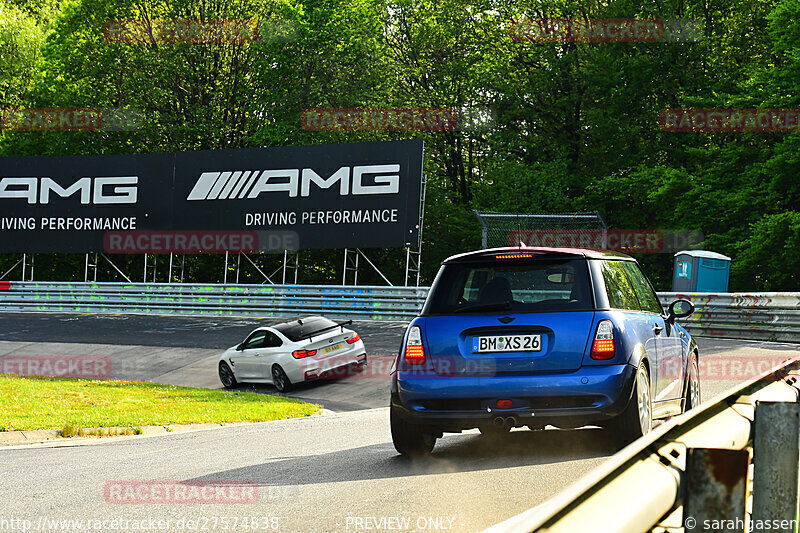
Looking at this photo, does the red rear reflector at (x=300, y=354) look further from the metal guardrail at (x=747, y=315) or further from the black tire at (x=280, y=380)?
the metal guardrail at (x=747, y=315)

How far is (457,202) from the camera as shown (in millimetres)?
48875

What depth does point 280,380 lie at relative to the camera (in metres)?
19.9

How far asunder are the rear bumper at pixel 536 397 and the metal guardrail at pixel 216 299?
2104 centimetres

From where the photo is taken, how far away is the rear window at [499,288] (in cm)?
773

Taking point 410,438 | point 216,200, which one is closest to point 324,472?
point 410,438

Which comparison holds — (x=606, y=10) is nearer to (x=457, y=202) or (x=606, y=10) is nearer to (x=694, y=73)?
(x=694, y=73)

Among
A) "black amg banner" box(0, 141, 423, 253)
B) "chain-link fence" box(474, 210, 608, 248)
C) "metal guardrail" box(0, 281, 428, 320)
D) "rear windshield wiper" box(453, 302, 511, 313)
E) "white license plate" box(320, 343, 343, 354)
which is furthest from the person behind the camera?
"black amg banner" box(0, 141, 423, 253)

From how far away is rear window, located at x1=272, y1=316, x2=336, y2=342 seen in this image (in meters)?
20.1

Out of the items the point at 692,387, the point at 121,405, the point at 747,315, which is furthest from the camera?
the point at 747,315

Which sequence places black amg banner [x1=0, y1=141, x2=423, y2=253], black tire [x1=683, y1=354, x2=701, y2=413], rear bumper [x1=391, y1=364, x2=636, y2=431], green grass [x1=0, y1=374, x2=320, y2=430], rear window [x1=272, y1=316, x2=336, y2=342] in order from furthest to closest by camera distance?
1. black amg banner [x1=0, y1=141, x2=423, y2=253]
2. rear window [x1=272, y1=316, x2=336, y2=342]
3. green grass [x1=0, y1=374, x2=320, y2=430]
4. black tire [x1=683, y1=354, x2=701, y2=413]
5. rear bumper [x1=391, y1=364, x2=636, y2=431]

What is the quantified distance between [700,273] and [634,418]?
20.4 m

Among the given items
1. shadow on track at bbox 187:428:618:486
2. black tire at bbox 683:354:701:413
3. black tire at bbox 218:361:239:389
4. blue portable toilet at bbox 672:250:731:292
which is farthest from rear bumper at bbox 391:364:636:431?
blue portable toilet at bbox 672:250:731:292

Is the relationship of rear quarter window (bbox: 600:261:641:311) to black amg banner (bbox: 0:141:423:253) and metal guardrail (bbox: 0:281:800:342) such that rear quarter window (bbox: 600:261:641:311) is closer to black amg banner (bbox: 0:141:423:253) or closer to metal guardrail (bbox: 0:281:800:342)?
metal guardrail (bbox: 0:281:800:342)

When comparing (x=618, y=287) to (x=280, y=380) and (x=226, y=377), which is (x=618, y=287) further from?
(x=226, y=377)
